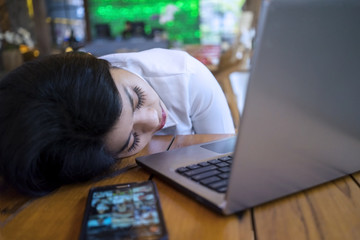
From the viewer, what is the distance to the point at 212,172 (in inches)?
17.9

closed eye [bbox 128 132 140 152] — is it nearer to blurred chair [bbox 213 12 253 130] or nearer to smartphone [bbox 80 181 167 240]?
smartphone [bbox 80 181 167 240]

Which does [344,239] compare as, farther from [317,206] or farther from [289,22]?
[289,22]

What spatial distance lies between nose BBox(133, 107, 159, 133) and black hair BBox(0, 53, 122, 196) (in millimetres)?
84

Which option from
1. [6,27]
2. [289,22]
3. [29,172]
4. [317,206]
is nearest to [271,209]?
→ [317,206]

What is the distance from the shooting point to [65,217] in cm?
41

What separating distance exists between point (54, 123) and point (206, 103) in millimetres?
530

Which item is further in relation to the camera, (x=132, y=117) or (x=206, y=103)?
(x=206, y=103)

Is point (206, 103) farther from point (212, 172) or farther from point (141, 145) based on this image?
point (212, 172)

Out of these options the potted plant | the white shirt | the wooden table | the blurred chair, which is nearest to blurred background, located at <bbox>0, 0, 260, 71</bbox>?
the potted plant

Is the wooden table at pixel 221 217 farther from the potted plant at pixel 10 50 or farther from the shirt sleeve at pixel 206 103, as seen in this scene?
the potted plant at pixel 10 50

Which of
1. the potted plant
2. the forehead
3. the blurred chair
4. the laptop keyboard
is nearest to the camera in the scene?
the laptop keyboard

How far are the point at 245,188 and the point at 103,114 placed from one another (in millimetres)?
268

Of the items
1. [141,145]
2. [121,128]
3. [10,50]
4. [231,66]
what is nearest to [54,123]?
[121,128]

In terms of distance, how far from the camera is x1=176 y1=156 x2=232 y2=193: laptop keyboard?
41 cm
